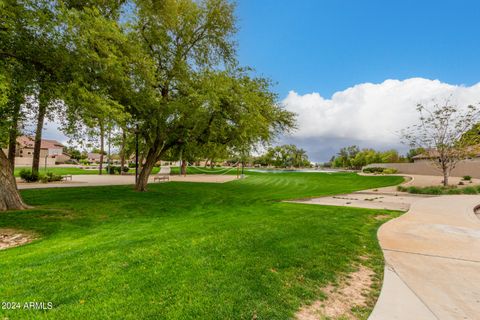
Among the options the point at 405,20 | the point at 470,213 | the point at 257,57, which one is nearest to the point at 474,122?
the point at 405,20

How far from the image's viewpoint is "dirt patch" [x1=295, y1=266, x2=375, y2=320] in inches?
91.4

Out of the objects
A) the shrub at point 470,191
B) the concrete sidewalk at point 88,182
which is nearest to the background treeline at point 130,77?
the concrete sidewalk at point 88,182

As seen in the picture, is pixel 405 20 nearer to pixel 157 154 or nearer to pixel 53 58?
pixel 157 154

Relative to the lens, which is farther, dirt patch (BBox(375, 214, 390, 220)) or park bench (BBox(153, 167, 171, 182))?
park bench (BBox(153, 167, 171, 182))

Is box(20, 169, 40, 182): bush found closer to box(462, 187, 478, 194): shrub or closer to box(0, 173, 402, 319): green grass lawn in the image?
box(0, 173, 402, 319): green grass lawn

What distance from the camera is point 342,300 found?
103 inches

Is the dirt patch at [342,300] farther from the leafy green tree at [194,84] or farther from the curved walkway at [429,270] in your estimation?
the leafy green tree at [194,84]

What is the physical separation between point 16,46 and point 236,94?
22.4 feet

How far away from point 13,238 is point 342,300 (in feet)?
21.9

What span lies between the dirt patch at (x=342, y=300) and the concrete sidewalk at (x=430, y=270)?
199 millimetres

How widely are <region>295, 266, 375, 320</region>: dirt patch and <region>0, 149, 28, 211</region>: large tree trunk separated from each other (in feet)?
29.6

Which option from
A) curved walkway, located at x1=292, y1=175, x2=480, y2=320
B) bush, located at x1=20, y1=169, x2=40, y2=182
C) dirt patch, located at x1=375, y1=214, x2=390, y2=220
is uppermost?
bush, located at x1=20, y1=169, x2=40, y2=182

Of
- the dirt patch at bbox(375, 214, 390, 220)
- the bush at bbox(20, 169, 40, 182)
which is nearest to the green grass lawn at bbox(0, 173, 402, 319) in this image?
the dirt patch at bbox(375, 214, 390, 220)

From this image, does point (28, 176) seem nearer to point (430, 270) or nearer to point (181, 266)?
point (181, 266)
